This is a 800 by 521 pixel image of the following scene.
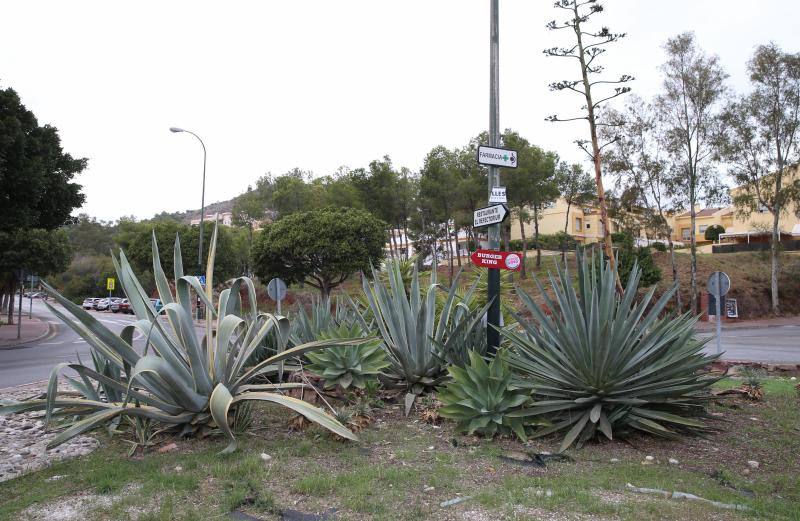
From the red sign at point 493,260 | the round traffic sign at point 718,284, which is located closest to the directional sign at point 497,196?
the red sign at point 493,260

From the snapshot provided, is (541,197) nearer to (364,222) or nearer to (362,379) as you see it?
(364,222)

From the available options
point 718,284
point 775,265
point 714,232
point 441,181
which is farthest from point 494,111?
point 714,232

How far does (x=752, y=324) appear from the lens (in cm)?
2844

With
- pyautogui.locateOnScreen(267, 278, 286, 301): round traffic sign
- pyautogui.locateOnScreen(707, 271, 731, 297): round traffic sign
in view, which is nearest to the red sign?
pyautogui.locateOnScreen(707, 271, 731, 297): round traffic sign

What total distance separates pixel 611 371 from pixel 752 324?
2732 cm

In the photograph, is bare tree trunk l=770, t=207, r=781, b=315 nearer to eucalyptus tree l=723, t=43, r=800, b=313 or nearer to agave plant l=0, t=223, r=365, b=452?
eucalyptus tree l=723, t=43, r=800, b=313

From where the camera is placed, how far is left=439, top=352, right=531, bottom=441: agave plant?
558cm

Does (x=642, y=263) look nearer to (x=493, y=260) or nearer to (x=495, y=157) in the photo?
(x=495, y=157)

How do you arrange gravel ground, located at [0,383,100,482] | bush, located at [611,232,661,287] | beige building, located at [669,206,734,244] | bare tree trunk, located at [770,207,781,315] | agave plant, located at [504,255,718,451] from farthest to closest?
beige building, located at [669,206,734,244], bare tree trunk, located at [770,207,781,315], bush, located at [611,232,661,287], agave plant, located at [504,255,718,451], gravel ground, located at [0,383,100,482]

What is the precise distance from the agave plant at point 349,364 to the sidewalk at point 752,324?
79.0ft

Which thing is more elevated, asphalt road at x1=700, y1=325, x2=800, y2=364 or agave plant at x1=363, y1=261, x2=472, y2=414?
agave plant at x1=363, y1=261, x2=472, y2=414

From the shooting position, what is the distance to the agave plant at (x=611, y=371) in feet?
17.6

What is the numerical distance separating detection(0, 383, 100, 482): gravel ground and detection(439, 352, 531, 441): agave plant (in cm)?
335

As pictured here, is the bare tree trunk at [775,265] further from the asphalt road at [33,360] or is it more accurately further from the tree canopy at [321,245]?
the asphalt road at [33,360]
